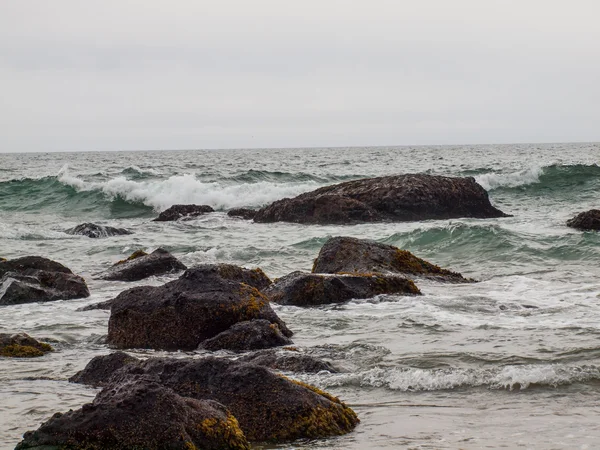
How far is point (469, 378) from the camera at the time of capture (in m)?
6.16

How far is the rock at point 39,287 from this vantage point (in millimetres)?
10570

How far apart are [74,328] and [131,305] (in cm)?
123

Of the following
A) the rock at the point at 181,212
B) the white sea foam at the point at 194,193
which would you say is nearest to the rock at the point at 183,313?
the rock at the point at 181,212

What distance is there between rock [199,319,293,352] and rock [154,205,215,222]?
1625cm

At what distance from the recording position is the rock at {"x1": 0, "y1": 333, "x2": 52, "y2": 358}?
24.2 feet

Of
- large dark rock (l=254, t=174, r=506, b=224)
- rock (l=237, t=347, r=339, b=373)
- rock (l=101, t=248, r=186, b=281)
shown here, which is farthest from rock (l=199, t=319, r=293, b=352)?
large dark rock (l=254, t=174, r=506, b=224)

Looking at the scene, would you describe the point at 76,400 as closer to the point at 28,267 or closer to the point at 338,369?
the point at 338,369

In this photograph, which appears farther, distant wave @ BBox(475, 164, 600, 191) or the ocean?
distant wave @ BBox(475, 164, 600, 191)

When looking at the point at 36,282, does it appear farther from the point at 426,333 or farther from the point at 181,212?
the point at 181,212

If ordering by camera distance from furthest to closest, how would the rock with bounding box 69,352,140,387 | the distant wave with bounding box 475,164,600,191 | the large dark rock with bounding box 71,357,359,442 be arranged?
1. the distant wave with bounding box 475,164,600,191
2. the rock with bounding box 69,352,140,387
3. the large dark rock with bounding box 71,357,359,442

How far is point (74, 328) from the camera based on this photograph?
8805 mm

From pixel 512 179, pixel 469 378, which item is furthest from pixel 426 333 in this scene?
pixel 512 179

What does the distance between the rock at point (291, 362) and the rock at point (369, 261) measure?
446 centimetres

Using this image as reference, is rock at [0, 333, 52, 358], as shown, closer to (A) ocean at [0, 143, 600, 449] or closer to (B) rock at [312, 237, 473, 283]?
(A) ocean at [0, 143, 600, 449]
